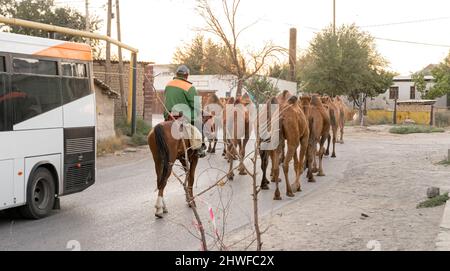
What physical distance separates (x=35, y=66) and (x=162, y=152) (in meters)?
A: 2.51

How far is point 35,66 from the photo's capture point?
10.6 m

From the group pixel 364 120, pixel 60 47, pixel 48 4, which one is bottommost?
pixel 364 120

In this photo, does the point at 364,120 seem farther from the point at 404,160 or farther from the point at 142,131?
the point at 404,160

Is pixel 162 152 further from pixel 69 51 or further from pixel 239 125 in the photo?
pixel 239 125

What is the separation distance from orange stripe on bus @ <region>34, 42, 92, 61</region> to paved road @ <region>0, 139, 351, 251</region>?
268 centimetres

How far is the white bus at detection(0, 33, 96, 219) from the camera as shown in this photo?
32.3 ft

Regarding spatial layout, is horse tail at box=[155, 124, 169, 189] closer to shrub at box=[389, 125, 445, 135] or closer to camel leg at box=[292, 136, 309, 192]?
camel leg at box=[292, 136, 309, 192]

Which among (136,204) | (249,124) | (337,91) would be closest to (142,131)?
(249,124)

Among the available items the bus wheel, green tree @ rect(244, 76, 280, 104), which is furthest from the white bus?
green tree @ rect(244, 76, 280, 104)

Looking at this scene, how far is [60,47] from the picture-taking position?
1120 centimetres

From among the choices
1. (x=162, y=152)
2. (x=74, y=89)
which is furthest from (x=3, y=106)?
(x=162, y=152)

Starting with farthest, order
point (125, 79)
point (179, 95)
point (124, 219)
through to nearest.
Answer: point (125, 79) < point (179, 95) < point (124, 219)
